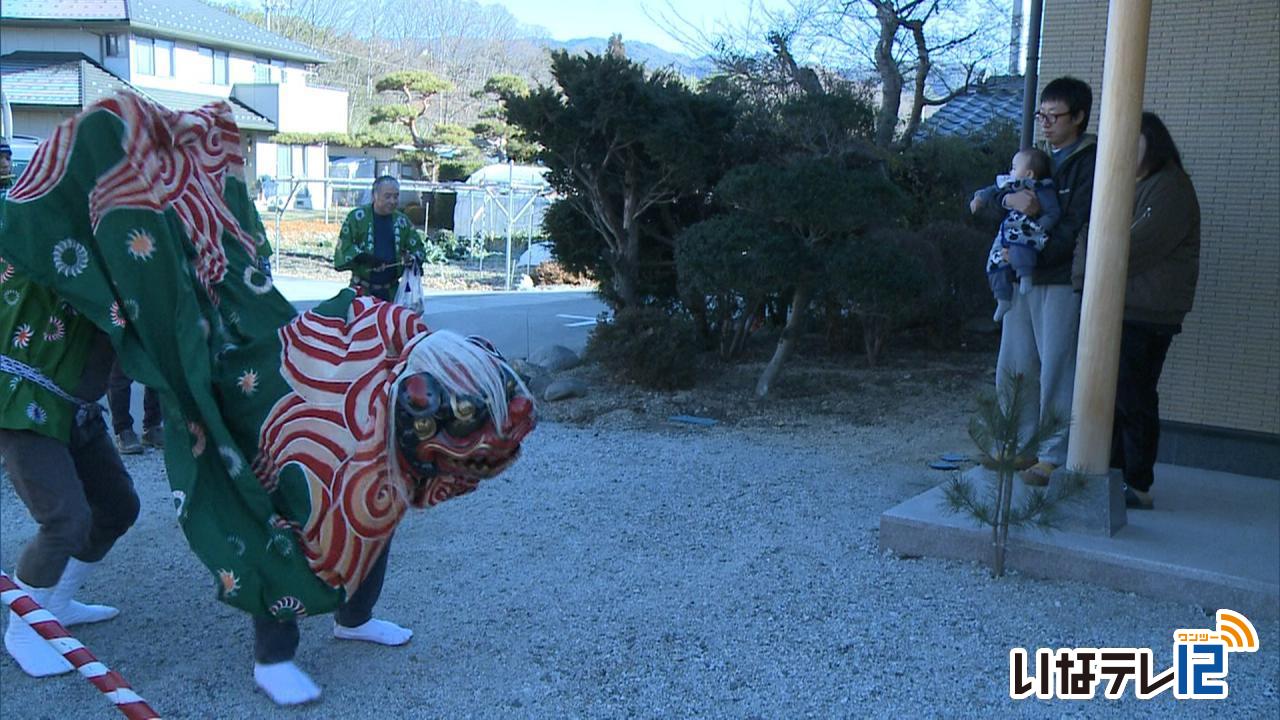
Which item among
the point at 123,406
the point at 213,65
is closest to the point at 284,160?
the point at 213,65

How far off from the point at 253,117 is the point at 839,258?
95.5 ft

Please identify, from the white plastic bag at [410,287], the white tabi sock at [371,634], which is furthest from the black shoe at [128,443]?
the white tabi sock at [371,634]

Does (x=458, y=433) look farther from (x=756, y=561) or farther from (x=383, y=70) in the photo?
(x=383, y=70)

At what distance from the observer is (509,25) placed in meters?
60.3

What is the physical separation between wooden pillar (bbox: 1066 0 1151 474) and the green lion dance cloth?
2.58m

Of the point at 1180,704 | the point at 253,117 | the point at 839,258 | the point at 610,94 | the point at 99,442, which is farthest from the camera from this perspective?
the point at 253,117

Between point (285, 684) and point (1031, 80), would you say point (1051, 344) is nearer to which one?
point (285, 684)

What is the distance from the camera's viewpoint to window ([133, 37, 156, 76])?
2914 cm

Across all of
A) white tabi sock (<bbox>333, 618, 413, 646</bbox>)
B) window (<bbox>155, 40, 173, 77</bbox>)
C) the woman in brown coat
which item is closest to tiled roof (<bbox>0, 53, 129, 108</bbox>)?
window (<bbox>155, 40, 173, 77</bbox>)

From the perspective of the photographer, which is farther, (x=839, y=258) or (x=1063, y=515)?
(x=839, y=258)

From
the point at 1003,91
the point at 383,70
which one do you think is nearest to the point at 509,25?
the point at 383,70

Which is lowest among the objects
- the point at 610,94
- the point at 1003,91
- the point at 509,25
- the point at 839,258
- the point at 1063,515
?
the point at 1063,515

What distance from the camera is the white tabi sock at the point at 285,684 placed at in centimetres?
329

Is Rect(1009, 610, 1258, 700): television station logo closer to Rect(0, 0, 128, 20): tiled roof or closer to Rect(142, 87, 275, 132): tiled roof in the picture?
Rect(142, 87, 275, 132): tiled roof
